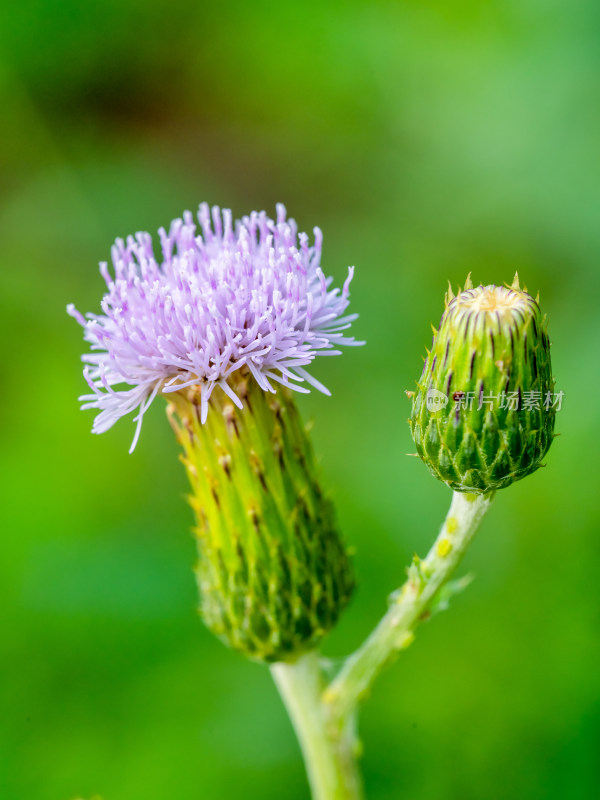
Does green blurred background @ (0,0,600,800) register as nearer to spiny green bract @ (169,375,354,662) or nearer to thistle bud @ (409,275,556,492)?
spiny green bract @ (169,375,354,662)

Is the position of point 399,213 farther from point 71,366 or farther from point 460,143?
point 71,366

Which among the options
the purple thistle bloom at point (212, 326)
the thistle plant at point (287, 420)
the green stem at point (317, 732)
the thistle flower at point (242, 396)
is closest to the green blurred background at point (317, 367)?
the green stem at point (317, 732)

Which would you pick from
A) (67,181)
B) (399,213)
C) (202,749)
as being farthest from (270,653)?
(67,181)

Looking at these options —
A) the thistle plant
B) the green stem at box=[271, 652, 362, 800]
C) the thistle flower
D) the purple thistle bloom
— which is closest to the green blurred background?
the green stem at box=[271, 652, 362, 800]

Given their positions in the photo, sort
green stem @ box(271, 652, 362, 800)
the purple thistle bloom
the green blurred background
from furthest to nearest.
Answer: the green blurred background < green stem @ box(271, 652, 362, 800) < the purple thistle bloom

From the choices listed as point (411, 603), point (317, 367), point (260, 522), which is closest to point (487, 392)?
point (411, 603)

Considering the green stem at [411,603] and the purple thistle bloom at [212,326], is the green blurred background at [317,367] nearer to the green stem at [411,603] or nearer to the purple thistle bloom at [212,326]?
the green stem at [411,603]
